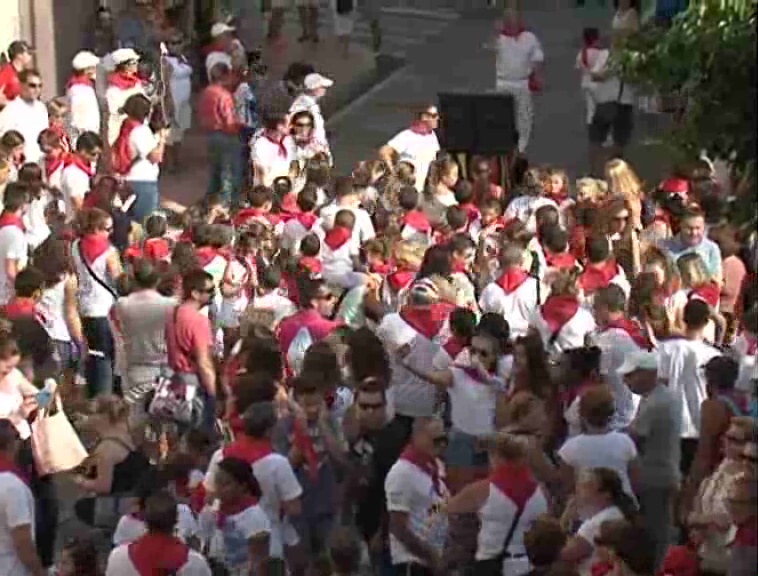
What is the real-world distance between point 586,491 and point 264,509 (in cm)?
158

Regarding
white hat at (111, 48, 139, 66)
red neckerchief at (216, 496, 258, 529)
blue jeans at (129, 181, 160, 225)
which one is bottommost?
blue jeans at (129, 181, 160, 225)

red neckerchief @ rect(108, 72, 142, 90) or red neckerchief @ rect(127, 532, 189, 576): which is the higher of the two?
red neckerchief @ rect(108, 72, 142, 90)

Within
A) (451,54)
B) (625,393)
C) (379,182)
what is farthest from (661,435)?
(451,54)

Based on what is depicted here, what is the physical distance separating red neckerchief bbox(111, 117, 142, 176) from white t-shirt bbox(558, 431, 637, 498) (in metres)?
7.31

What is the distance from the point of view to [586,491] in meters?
9.01

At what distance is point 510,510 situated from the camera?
8.98 metres

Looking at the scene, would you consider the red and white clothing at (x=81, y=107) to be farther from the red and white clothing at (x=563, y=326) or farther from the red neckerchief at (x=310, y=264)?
the red and white clothing at (x=563, y=326)

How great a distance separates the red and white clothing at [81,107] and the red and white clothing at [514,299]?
21.0 feet

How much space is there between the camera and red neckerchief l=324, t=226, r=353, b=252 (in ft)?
42.9

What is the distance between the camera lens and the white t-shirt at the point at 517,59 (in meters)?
19.6

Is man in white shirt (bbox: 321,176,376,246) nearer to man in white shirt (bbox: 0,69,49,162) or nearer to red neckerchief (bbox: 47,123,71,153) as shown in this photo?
red neckerchief (bbox: 47,123,71,153)

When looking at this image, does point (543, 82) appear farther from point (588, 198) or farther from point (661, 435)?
point (661, 435)

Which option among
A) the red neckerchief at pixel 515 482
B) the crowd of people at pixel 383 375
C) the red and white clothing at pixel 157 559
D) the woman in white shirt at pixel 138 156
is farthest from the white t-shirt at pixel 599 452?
the woman in white shirt at pixel 138 156

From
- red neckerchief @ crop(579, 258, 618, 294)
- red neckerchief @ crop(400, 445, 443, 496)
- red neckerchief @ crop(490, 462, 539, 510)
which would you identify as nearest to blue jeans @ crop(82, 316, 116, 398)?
red neckerchief @ crop(579, 258, 618, 294)
